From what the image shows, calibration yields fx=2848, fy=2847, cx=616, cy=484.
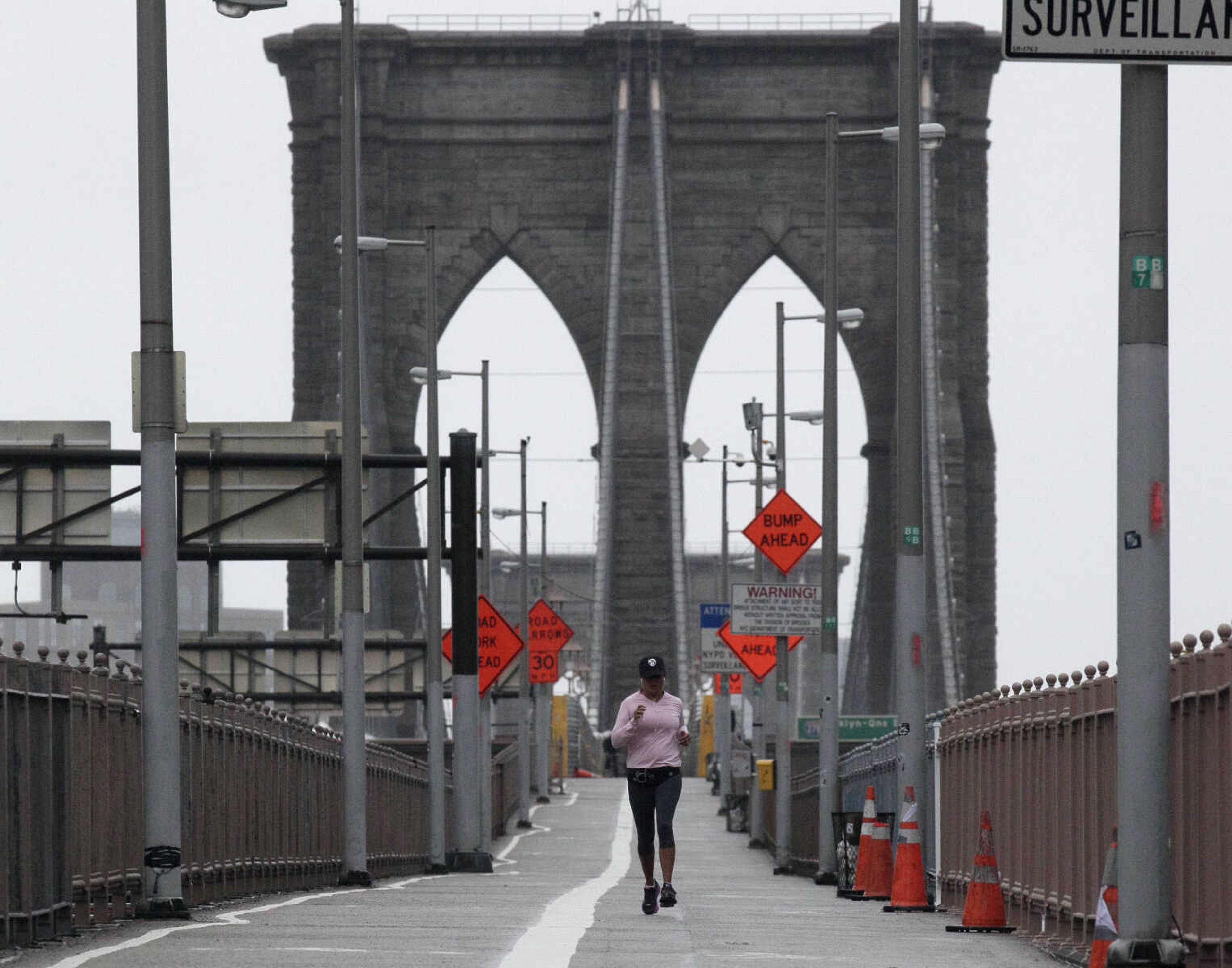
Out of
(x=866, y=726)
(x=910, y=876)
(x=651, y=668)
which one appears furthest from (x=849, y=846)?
(x=866, y=726)

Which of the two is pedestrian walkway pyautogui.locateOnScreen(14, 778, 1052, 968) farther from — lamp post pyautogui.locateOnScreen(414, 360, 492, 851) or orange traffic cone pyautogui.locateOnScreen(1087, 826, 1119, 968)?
lamp post pyautogui.locateOnScreen(414, 360, 492, 851)

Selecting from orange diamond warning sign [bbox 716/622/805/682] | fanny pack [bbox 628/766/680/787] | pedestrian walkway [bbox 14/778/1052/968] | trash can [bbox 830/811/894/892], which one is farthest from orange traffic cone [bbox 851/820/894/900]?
orange diamond warning sign [bbox 716/622/805/682]

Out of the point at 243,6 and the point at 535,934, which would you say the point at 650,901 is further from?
the point at 243,6

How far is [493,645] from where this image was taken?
126ft

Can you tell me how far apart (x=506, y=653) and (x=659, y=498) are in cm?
4974

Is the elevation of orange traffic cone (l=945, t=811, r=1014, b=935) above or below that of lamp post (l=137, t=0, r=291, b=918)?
below

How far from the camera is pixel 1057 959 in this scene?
13.7 meters

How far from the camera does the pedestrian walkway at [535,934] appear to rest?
1219 cm

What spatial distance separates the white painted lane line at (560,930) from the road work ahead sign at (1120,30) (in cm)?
434

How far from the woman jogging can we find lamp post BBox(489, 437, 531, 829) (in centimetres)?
3388

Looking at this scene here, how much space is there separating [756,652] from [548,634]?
663 inches

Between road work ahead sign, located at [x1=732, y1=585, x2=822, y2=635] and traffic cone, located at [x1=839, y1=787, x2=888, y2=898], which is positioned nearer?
traffic cone, located at [x1=839, y1=787, x2=888, y2=898]

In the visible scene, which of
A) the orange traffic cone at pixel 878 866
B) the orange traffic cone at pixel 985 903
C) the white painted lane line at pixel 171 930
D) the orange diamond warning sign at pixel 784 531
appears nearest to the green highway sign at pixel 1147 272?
the white painted lane line at pixel 171 930

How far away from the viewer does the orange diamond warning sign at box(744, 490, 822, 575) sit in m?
32.3
